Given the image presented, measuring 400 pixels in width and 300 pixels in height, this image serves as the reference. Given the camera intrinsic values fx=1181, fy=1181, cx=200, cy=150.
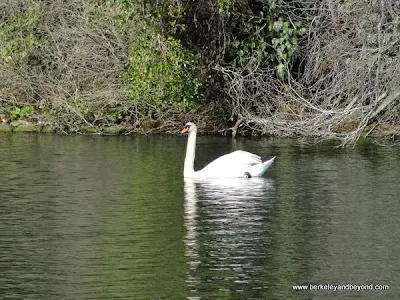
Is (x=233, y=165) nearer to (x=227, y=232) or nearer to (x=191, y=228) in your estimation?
(x=191, y=228)

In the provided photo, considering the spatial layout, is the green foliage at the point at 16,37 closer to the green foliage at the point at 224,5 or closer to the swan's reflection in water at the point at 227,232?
the green foliage at the point at 224,5

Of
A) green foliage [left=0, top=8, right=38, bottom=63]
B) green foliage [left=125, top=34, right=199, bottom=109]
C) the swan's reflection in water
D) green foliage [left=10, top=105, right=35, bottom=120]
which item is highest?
green foliage [left=0, top=8, right=38, bottom=63]

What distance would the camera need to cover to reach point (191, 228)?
15.2 meters

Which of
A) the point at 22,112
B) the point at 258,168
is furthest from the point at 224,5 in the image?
the point at 258,168

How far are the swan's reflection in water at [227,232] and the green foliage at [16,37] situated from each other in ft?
35.9

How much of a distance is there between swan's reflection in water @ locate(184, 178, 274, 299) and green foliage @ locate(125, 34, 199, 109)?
7.28 metres

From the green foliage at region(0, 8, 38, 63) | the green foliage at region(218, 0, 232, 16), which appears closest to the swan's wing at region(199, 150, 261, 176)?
the green foliage at region(218, 0, 232, 16)

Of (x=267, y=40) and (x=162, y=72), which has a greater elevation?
(x=267, y=40)

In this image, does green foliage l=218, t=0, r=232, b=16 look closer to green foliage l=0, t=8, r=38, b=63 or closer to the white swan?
green foliage l=0, t=8, r=38, b=63

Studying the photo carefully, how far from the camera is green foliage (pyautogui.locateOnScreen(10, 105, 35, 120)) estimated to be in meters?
30.2

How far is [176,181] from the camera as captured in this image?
65.8 ft

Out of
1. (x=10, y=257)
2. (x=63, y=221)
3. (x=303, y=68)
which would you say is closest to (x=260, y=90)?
(x=303, y=68)

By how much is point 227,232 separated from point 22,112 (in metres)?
16.4

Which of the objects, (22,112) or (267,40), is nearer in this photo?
(267,40)
